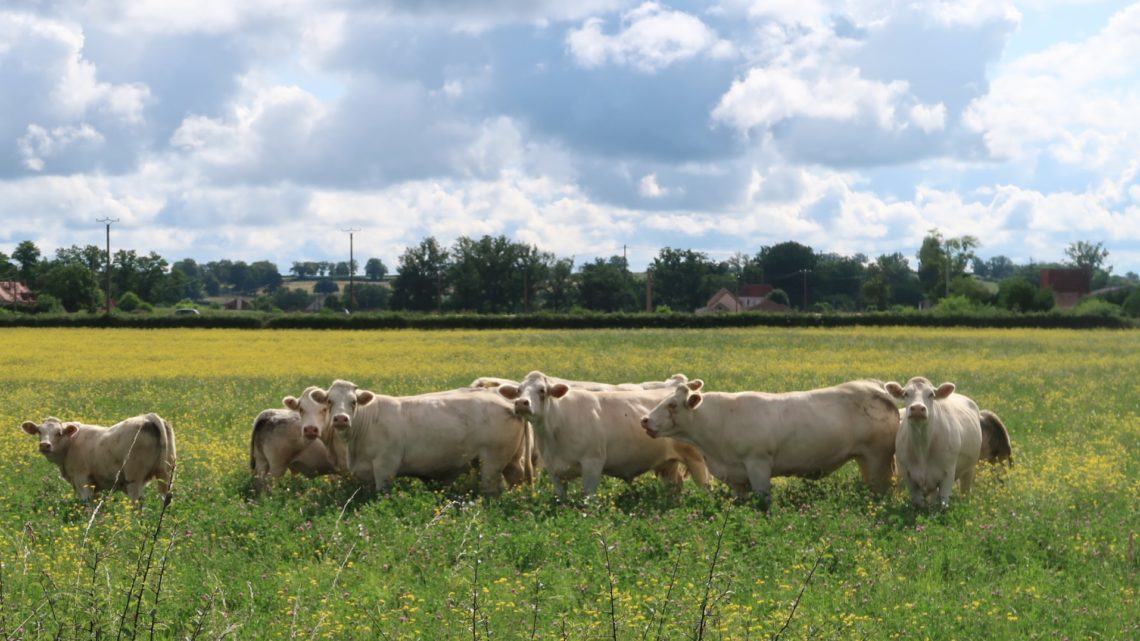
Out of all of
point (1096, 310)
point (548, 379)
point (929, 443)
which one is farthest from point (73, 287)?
point (929, 443)

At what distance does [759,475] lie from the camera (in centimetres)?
1429

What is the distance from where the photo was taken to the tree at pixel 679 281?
→ 134 metres

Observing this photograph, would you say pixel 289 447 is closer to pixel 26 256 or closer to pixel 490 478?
pixel 490 478

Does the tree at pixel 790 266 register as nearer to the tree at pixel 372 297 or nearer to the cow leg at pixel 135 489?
the tree at pixel 372 297

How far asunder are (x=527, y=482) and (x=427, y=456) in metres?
1.39

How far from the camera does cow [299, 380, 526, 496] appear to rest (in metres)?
15.1

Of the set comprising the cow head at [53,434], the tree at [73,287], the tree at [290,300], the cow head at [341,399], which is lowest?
the tree at [290,300]

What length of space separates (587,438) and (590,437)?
0.04 m

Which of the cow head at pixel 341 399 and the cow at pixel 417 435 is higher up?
the cow head at pixel 341 399

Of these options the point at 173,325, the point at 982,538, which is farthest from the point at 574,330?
the point at 982,538

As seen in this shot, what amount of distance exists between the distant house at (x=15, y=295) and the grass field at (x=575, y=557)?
105 meters

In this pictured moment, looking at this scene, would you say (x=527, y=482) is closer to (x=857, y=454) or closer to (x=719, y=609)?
(x=857, y=454)

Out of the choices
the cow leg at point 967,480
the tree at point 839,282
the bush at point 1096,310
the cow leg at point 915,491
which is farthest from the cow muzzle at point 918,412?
the tree at point 839,282

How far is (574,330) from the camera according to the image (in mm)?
66438
